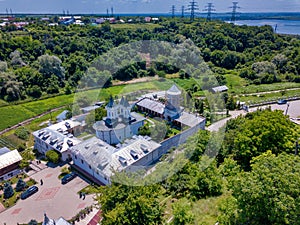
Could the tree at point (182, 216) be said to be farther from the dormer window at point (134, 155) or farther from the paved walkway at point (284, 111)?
the paved walkway at point (284, 111)

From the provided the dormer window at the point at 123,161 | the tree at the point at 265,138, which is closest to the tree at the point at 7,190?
the dormer window at the point at 123,161

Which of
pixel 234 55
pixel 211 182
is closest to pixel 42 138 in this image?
pixel 211 182

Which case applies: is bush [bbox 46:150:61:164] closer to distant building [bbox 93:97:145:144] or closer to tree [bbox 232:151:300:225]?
distant building [bbox 93:97:145:144]

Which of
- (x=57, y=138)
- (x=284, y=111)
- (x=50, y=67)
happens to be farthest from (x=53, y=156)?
(x=284, y=111)

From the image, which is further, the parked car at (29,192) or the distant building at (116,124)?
the distant building at (116,124)

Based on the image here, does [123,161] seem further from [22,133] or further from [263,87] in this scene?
[263,87]

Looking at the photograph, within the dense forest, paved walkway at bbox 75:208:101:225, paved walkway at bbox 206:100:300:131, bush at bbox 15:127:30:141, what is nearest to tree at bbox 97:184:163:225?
paved walkway at bbox 75:208:101:225
